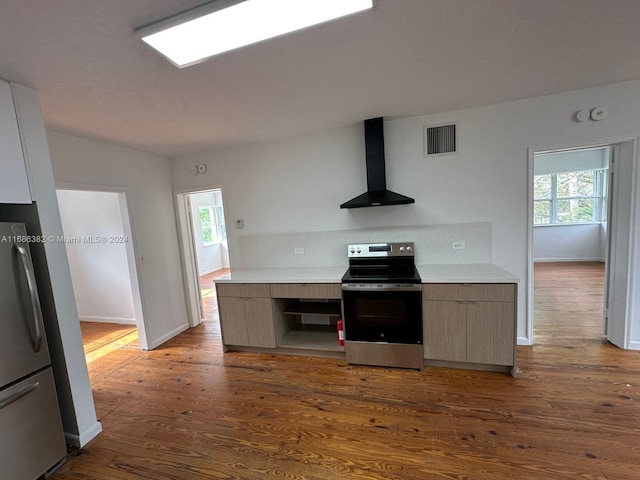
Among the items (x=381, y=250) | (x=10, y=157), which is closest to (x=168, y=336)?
(x=10, y=157)

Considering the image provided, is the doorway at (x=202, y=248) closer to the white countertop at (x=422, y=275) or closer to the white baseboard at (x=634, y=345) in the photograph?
the white countertop at (x=422, y=275)

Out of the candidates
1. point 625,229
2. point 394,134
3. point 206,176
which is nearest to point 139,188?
point 206,176

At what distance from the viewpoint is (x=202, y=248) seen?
26.4 ft

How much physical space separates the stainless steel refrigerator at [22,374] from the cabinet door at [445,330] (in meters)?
2.79

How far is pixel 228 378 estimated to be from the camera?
2.61m

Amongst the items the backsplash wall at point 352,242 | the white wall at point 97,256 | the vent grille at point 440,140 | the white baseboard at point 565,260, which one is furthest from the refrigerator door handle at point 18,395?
the white baseboard at point 565,260

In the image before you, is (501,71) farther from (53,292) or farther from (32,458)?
(32,458)

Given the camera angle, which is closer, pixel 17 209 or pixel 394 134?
pixel 17 209

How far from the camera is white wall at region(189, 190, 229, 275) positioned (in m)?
7.86

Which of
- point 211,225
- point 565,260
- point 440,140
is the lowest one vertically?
point 565,260

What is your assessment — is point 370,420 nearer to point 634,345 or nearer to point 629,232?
point 634,345

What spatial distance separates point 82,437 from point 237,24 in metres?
2.82

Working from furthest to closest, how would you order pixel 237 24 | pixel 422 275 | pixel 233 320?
1. pixel 233 320
2. pixel 422 275
3. pixel 237 24

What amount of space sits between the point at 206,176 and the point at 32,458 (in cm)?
299
